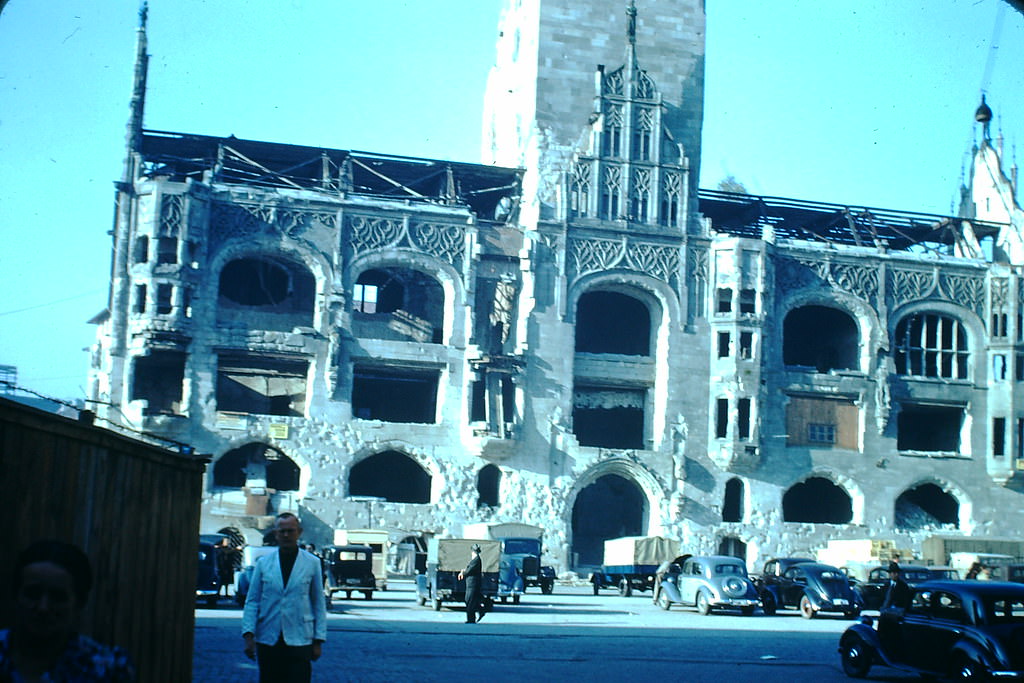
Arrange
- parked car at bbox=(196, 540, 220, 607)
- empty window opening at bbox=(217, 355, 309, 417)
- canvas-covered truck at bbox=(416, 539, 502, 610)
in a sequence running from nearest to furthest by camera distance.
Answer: parked car at bbox=(196, 540, 220, 607)
canvas-covered truck at bbox=(416, 539, 502, 610)
empty window opening at bbox=(217, 355, 309, 417)

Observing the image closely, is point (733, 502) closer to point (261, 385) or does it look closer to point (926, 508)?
point (926, 508)

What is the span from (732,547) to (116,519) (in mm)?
41780

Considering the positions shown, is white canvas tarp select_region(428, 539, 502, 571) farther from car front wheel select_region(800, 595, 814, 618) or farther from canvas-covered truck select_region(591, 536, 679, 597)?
canvas-covered truck select_region(591, 536, 679, 597)

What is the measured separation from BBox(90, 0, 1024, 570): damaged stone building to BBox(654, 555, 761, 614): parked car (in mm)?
14353

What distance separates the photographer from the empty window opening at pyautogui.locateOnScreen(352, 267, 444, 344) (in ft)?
157

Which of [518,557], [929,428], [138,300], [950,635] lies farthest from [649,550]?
[950,635]

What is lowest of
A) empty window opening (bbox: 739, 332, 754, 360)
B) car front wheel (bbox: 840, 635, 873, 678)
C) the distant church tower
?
car front wheel (bbox: 840, 635, 873, 678)

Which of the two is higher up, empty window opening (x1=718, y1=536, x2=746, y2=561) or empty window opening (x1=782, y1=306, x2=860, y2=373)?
empty window opening (x1=782, y1=306, x2=860, y2=373)

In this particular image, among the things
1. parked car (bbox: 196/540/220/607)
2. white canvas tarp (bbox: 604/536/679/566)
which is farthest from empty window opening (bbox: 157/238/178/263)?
parked car (bbox: 196/540/220/607)

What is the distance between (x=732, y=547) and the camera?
162 ft

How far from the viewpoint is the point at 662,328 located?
49531 millimetres

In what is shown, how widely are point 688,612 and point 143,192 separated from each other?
23696 millimetres

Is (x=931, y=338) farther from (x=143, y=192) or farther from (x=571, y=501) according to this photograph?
(x=143, y=192)

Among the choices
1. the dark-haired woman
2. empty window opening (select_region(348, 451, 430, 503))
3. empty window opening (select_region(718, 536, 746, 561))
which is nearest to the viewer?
the dark-haired woman
